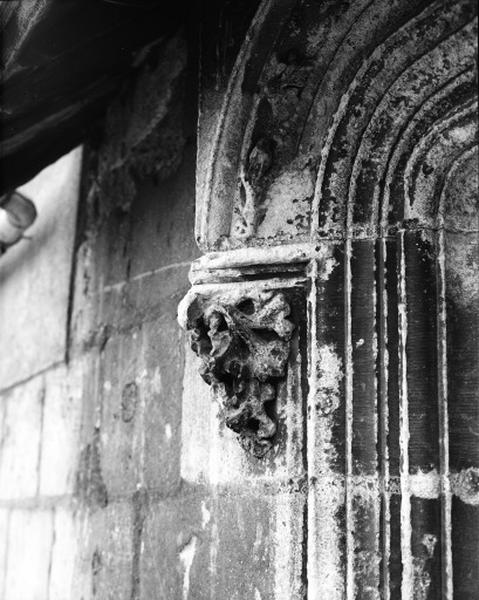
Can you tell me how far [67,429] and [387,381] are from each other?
1.68 metres

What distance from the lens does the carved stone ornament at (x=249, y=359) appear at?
7.43 ft

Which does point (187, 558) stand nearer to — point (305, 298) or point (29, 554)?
point (305, 298)

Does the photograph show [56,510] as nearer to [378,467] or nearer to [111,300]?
[111,300]

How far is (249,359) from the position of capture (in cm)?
228

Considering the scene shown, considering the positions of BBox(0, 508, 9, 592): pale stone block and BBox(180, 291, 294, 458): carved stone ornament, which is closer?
BBox(180, 291, 294, 458): carved stone ornament

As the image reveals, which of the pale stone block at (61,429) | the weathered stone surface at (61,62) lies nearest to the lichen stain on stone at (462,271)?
the weathered stone surface at (61,62)

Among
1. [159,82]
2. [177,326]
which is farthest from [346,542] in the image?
[159,82]

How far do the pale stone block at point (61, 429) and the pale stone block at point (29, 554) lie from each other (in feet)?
0.45

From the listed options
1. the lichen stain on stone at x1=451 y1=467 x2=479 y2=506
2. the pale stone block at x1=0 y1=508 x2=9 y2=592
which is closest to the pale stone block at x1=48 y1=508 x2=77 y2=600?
the pale stone block at x1=0 y1=508 x2=9 y2=592

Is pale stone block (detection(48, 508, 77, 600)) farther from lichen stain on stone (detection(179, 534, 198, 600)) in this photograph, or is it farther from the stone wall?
lichen stain on stone (detection(179, 534, 198, 600))

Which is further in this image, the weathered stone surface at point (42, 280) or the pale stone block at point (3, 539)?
the pale stone block at point (3, 539)

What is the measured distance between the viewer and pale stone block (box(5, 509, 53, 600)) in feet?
12.0

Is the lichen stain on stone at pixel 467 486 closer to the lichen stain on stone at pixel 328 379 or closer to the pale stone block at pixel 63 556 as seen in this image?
the lichen stain on stone at pixel 328 379

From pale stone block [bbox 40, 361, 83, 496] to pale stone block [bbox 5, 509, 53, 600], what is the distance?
0.45 ft
